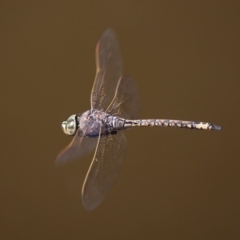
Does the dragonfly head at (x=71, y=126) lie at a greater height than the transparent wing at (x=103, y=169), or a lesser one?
greater

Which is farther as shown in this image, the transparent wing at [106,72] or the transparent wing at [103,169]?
the transparent wing at [106,72]

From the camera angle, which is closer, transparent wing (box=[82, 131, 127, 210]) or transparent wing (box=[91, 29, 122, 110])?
transparent wing (box=[82, 131, 127, 210])

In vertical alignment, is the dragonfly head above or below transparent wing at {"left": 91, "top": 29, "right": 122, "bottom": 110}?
below

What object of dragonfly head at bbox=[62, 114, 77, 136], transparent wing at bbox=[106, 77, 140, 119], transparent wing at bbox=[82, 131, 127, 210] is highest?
transparent wing at bbox=[106, 77, 140, 119]

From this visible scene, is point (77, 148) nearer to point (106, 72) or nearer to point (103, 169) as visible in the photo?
point (103, 169)

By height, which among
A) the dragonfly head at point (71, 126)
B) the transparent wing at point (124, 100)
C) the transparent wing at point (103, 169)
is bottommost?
the transparent wing at point (103, 169)

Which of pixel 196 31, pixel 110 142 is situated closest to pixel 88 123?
pixel 110 142

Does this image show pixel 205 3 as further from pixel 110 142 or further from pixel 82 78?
pixel 110 142
